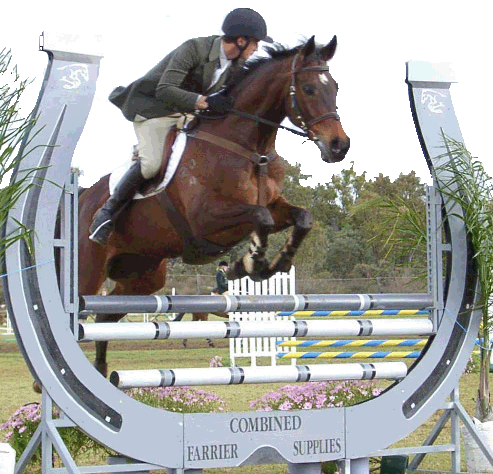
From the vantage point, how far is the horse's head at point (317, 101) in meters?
3.90

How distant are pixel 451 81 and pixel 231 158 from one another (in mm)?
1429

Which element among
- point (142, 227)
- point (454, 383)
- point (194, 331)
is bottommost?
point (454, 383)

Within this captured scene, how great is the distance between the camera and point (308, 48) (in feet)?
13.3

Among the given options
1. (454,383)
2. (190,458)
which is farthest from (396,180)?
(190,458)

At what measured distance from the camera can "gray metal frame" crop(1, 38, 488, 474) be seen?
378cm

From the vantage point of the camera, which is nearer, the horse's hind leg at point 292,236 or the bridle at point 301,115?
the bridle at point 301,115

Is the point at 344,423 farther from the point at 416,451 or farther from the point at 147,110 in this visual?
the point at 147,110

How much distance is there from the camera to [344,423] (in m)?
4.37

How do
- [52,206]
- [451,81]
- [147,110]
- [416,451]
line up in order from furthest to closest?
[451,81] < [416,451] < [147,110] < [52,206]

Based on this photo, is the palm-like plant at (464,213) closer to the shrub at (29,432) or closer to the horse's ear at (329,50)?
the horse's ear at (329,50)

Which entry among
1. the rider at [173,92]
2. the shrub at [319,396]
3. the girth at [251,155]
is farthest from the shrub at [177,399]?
the girth at [251,155]

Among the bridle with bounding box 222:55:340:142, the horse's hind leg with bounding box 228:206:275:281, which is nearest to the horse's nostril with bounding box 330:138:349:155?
the bridle with bounding box 222:55:340:142

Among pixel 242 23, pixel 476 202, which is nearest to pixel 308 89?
pixel 242 23

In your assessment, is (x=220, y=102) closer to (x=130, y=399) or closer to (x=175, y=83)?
(x=175, y=83)
